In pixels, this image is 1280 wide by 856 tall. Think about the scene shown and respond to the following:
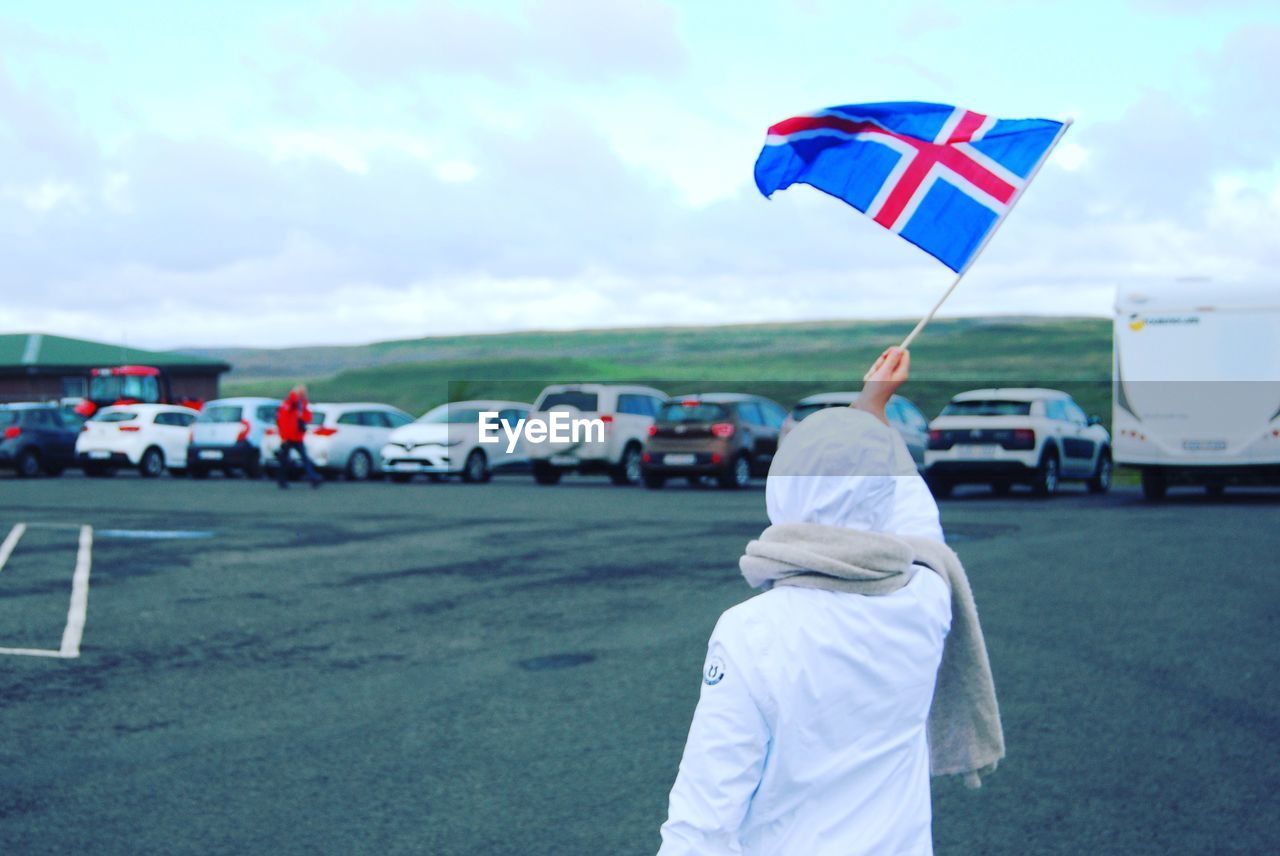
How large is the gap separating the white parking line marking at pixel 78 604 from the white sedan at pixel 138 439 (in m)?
16.0

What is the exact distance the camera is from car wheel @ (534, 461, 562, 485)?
27.2 meters

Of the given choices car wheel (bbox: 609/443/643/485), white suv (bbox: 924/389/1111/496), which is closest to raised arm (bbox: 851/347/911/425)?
white suv (bbox: 924/389/1111/496)

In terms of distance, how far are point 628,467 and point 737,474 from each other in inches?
108

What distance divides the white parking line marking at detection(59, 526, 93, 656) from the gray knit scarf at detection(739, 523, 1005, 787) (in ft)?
24.6

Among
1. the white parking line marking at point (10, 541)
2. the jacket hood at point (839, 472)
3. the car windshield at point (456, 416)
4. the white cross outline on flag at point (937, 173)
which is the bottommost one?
the white parking line marking at point (10, 541)

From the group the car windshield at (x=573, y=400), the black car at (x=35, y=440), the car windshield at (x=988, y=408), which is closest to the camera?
the car windshield at (x=988, y=408)

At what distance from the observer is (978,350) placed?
120188mm

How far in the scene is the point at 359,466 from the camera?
1163 inches

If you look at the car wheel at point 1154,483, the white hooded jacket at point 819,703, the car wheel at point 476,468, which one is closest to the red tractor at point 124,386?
the car wheel at point 476,468

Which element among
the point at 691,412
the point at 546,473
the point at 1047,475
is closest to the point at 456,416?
the point at 546,473

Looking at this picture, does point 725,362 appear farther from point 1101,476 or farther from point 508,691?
point 508,691

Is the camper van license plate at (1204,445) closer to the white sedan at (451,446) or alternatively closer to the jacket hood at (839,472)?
the white sedan at (451,446)

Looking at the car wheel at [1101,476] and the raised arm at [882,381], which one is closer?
the raised arm at [882,381]

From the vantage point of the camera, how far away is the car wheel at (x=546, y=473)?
89.4ft
